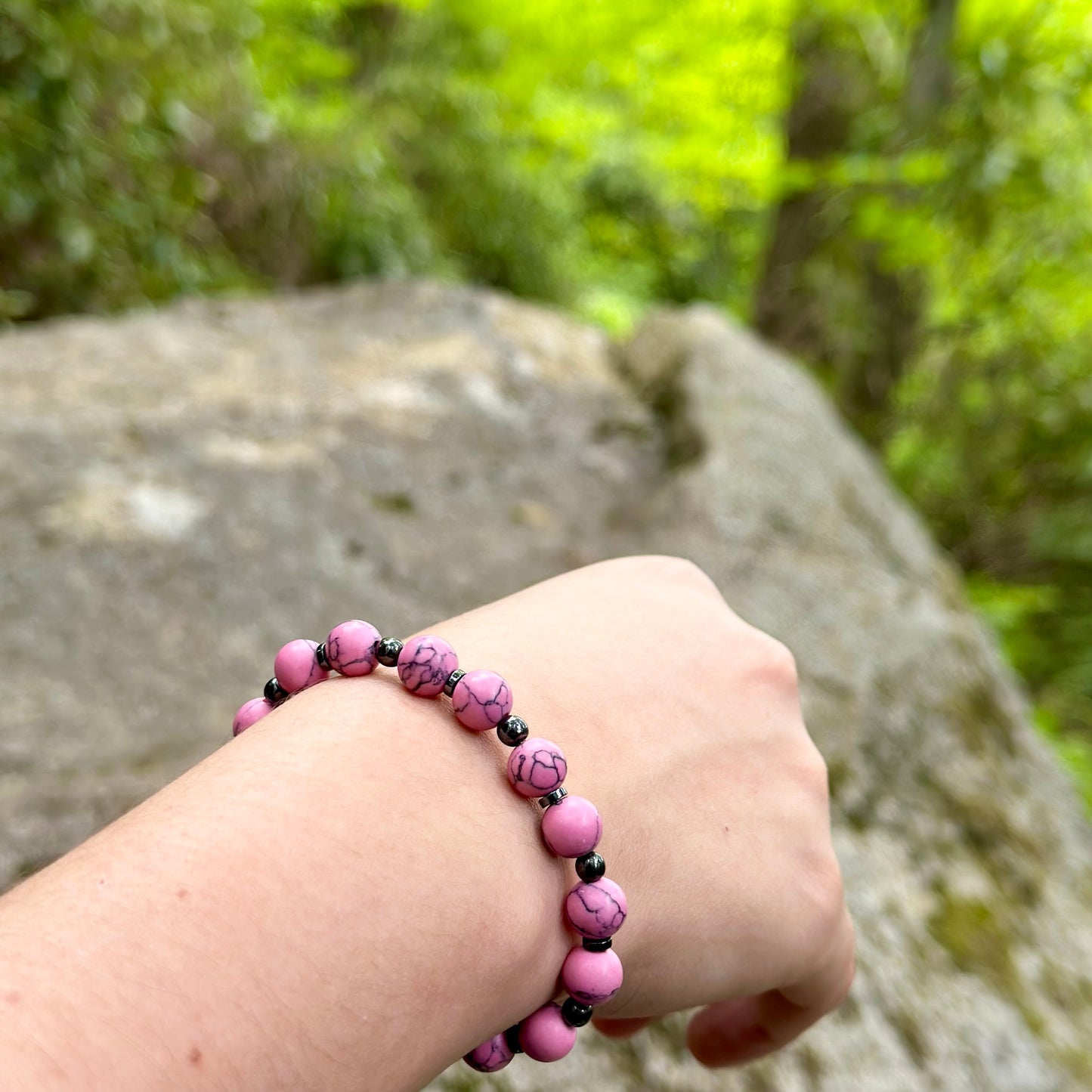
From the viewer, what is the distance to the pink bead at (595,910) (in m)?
0.59

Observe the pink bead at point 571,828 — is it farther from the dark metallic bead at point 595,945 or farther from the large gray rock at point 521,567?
the large gray rock at point 521,567

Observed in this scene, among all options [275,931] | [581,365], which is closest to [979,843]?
[275,931]

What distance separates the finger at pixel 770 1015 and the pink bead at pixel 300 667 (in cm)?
50

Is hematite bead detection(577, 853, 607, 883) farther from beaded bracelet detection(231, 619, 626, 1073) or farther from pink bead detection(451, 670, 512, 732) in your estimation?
pink bead detection(451, 670, 512, 732)

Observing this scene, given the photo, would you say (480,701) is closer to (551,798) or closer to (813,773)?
(551,798)

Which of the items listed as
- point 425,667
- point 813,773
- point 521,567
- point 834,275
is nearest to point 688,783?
point 813,773

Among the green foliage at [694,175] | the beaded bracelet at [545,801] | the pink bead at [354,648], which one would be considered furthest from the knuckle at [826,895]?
the green foliage at [694,175]

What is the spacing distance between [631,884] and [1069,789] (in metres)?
1.44

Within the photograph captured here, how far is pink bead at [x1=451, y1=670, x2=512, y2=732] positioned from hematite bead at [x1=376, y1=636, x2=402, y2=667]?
0.05 m

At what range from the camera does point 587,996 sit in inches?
23.7

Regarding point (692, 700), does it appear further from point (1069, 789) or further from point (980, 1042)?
point (1069, 789)

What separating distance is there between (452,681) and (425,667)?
0.02 metres

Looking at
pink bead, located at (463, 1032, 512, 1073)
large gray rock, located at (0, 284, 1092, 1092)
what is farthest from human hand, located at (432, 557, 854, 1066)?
large gray rock, located at (0, 284, 1092, 1092)

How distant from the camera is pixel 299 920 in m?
0.48
